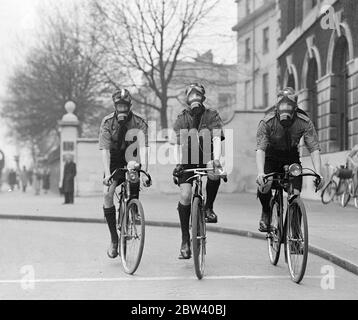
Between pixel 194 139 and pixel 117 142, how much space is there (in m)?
0.85

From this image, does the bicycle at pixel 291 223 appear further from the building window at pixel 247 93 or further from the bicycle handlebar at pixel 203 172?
the building window at pixel 247 93

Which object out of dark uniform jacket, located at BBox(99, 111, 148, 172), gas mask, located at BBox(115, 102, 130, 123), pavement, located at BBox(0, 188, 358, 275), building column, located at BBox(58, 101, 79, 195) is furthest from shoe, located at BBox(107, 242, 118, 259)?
building column, located at BBox(58, 101, 79, 195)

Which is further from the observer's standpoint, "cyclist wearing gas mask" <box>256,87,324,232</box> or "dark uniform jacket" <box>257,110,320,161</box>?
"dark uniform jacket" <box>257,110,320,161</box>

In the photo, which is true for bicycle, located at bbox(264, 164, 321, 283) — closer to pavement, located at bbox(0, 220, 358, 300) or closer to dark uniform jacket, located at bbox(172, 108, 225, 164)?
pavement, located at bbox(0, 220, 358, 300)

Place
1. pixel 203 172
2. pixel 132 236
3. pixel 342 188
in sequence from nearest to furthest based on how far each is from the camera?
pixel 203 172 < pixel 132 236 < pixel 342 188

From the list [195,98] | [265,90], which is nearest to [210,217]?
[195,98]

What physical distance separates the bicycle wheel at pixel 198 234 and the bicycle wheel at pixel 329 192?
479 inches

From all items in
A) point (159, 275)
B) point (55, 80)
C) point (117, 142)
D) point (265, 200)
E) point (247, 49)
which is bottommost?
point (159, 275)

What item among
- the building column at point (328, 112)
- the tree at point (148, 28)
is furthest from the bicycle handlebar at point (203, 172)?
the tree at point (148, 28)

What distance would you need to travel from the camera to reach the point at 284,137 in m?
7.06

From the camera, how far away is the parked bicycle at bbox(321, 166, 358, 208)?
16844mm

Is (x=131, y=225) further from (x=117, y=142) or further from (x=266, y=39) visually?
(x=266, y=39)

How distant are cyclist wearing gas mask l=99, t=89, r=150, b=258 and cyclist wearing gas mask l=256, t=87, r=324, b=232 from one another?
51.7 inches

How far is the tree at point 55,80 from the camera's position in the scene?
40.0 metres
